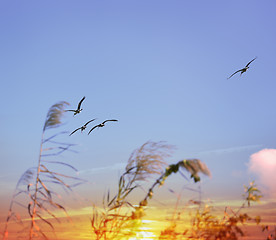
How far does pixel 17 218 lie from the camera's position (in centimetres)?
602

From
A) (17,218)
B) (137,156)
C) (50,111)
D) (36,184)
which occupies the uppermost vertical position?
(50,111)

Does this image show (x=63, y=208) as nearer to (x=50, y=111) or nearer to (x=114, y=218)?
(x=114, y=218)

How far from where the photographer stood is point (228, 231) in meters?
6.02

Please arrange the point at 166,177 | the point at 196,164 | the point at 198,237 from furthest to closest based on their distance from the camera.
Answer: the point at 198,237 < the point at 166,177 < the point at 196,164

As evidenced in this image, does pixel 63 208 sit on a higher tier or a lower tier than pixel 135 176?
lower

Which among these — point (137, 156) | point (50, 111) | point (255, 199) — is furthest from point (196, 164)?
point (50, 111)

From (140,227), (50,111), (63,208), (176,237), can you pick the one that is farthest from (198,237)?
(50,111)

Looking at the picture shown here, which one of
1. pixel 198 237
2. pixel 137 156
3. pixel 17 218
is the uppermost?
pixel 137 156

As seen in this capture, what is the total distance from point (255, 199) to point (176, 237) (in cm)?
186

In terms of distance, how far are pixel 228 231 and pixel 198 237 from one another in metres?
0.50

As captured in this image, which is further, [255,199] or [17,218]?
[255,199]

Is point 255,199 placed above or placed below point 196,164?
below

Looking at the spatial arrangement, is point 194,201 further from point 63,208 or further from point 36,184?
point 36,184

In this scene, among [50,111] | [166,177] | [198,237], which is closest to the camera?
[166,177]
